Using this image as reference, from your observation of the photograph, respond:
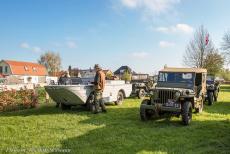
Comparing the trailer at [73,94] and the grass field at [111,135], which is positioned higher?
the trailer at [73,94]

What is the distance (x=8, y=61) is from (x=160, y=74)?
59453 mm

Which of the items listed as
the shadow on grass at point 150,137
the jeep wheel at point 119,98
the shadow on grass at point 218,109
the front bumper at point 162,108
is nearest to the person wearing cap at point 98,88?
the shadow on grass at point 150,137

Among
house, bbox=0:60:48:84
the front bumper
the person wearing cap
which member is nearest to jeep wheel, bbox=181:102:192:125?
the front bumper

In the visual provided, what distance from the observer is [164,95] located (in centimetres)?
1172

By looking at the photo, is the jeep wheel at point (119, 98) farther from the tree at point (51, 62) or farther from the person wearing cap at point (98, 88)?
the tree at point (51, 62)

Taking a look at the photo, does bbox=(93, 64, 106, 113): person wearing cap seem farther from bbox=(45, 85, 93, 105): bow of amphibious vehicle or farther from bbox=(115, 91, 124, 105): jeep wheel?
bbox=(115, 91, 124, 105): jeep wheel

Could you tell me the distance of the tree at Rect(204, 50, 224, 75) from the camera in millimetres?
40531

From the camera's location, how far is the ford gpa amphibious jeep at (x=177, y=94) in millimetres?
11294

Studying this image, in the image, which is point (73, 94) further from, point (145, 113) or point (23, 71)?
point (23, 71)

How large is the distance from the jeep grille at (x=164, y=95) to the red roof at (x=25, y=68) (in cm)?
5872

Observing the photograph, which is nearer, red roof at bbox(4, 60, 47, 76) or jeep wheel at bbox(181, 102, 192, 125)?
jeep wheel at bbox(181, 102, 192, 125)

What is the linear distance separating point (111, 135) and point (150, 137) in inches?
41.3

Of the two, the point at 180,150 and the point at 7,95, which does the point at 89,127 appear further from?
the point at 7,95

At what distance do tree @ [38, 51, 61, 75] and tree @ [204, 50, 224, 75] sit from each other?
55269 mm
